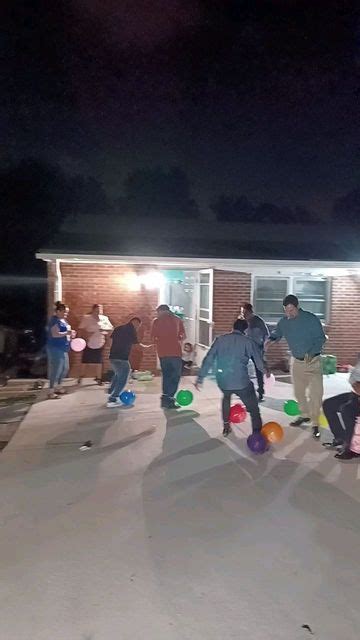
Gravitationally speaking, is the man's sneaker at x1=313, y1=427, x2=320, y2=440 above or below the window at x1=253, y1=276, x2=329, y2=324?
below

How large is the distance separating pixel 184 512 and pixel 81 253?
715cm

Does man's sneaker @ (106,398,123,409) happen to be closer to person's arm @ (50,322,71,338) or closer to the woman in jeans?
the woman in jeans

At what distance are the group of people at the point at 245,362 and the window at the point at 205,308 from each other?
3.07m

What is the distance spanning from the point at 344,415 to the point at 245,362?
133 centimetres

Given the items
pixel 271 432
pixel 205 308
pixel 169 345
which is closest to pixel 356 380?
pixel 271 432

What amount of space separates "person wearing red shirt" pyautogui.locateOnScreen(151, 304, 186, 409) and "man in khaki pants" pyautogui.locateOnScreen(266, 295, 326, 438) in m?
1.88

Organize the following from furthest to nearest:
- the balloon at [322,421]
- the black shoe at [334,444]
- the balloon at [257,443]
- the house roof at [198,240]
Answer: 1. the house roof at [198,240]
2. the balloon at [322,421]
3. the black shoe at [334,444]
4. the balloon at [257,443]

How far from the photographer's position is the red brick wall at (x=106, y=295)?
1266 cm

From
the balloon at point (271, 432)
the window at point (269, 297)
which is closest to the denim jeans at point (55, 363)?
the balloon at point (271, 432)

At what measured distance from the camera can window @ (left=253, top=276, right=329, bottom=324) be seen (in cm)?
1391

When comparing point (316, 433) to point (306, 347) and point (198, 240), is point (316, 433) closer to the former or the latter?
point (306, 347)

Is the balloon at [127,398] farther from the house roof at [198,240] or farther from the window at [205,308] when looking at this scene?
the window at [205,308]

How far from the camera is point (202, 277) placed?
14.2 m

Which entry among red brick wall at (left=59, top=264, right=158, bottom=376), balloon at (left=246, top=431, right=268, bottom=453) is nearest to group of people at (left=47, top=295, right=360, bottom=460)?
balloon at (left=246, top=431, right=268, bottom=453)
